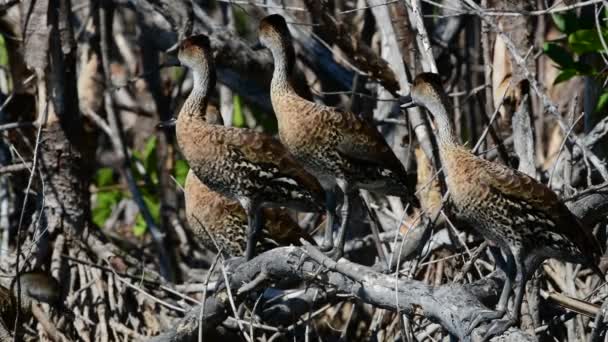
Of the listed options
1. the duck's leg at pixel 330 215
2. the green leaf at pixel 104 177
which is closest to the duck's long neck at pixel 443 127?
the duck's leg at pixel 330 215

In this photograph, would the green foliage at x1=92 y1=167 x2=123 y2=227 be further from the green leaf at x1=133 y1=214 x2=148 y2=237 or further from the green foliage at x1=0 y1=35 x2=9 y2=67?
the green foliage at x1=0 y1=35 x2=9 y2=67

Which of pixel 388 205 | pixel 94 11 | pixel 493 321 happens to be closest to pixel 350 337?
pixel 388 205

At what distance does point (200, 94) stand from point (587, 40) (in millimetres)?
1938

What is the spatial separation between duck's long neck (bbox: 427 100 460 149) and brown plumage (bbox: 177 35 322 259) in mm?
788

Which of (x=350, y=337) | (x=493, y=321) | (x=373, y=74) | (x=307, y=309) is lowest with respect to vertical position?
(x=350, y=337)

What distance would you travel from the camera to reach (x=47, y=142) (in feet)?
25.6

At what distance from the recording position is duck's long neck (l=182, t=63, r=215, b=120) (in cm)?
632

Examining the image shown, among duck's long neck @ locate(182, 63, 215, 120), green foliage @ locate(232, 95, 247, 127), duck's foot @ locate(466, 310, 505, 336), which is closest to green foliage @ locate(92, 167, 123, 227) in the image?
green foliage @ locate(232, 95, 247, 127)

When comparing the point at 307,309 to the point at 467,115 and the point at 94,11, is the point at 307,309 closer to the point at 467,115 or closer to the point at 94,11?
the point at 94,11

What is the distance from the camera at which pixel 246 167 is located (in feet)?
20.0

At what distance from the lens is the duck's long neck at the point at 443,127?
5613 millimetres

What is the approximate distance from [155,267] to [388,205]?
207cm

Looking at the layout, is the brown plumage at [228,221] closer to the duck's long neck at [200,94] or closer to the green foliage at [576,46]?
the duck's long neck at [200,94]

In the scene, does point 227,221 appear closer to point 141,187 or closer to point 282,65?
point 282,65
